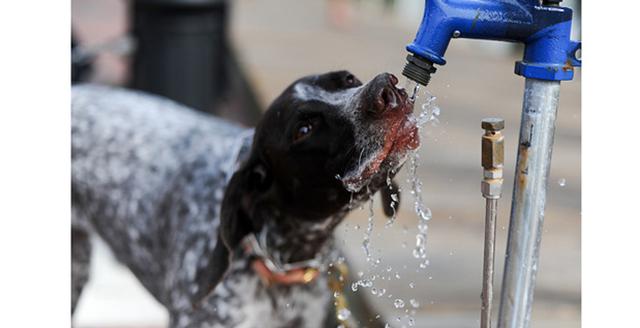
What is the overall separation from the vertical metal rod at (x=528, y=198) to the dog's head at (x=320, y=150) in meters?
0.25

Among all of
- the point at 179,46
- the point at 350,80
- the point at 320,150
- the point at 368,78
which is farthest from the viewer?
the point at 179,46

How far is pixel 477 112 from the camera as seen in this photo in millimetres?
5605

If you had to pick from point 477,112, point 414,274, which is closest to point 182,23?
point 477,112

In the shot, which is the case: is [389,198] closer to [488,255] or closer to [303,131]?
[303,131]

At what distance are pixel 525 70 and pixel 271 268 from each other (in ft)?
4.23

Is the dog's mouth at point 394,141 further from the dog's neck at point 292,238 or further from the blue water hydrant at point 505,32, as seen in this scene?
the dog's neck at point 292,238

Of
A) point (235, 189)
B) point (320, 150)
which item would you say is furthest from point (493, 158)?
point (235, 189)

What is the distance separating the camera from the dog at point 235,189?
84.0 inches

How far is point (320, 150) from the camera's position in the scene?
235 cm

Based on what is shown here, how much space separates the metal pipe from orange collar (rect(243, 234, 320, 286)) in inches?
44.2

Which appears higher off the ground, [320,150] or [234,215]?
[320,150]

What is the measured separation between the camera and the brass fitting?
5.67 ft

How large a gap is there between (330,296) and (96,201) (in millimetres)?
939
